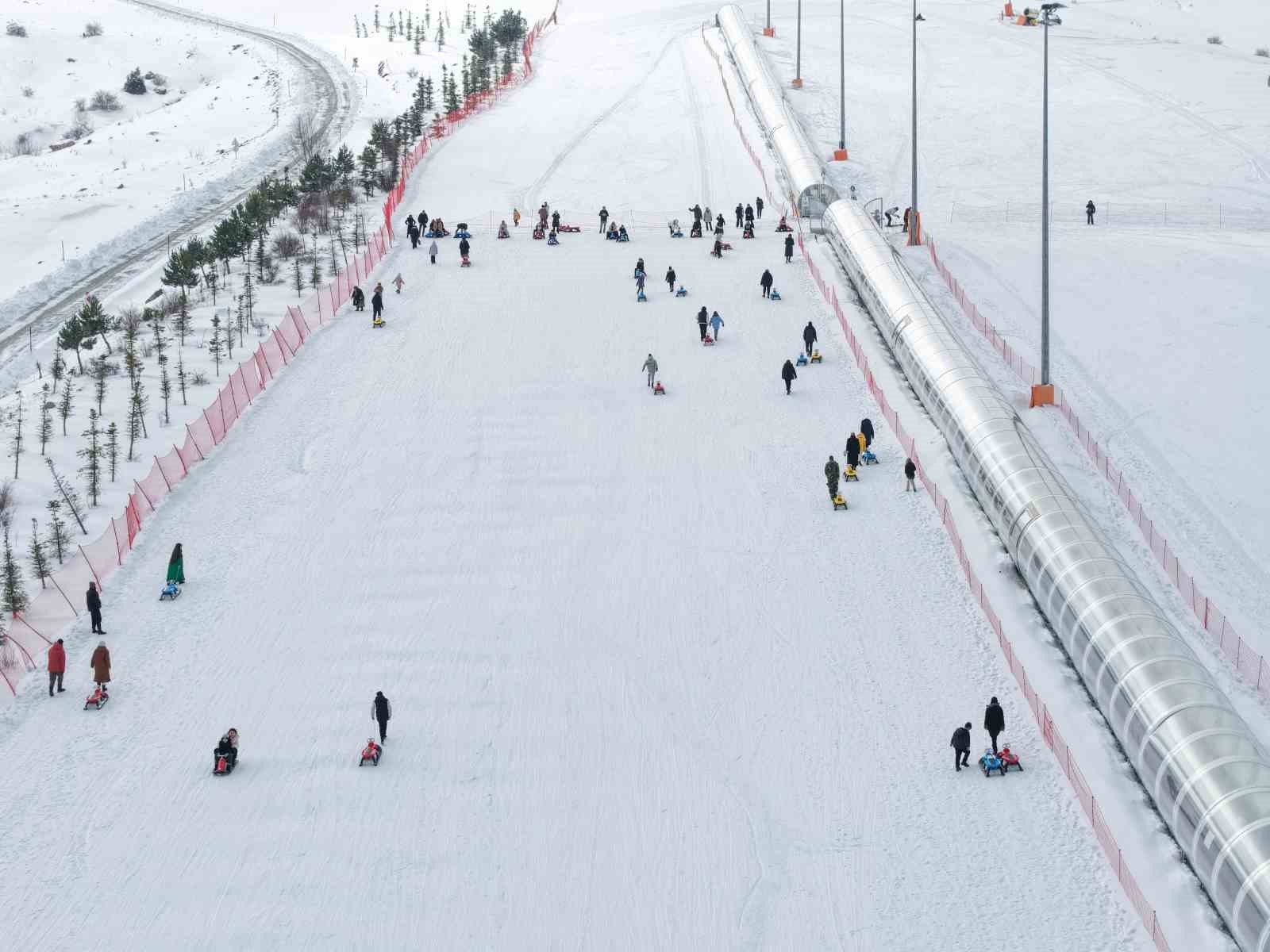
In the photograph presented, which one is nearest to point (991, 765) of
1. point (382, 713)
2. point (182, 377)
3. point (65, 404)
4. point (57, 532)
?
point (382, 713)

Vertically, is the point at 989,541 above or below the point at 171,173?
below

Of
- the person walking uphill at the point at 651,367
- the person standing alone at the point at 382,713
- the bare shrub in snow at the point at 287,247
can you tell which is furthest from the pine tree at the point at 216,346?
the person standing alone at the point at 382,713

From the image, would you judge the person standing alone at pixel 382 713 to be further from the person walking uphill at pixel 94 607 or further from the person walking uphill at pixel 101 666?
the person walking uphill at pixel 94 607

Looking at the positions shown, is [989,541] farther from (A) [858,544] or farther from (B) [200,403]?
(B) [200,403]

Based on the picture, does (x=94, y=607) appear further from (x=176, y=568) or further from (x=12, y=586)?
(x=12, y=586)

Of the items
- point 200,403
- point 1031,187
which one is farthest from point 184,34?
point 200,403

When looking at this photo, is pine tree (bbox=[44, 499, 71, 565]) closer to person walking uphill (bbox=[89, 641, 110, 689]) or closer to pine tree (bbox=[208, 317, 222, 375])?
person walking uphill (bbox=[89, 641, 110, 689])

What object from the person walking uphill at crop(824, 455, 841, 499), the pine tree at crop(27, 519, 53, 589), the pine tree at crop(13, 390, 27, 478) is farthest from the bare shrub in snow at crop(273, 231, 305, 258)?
the person walking uphill at crop(824, 455, 841, 499)
